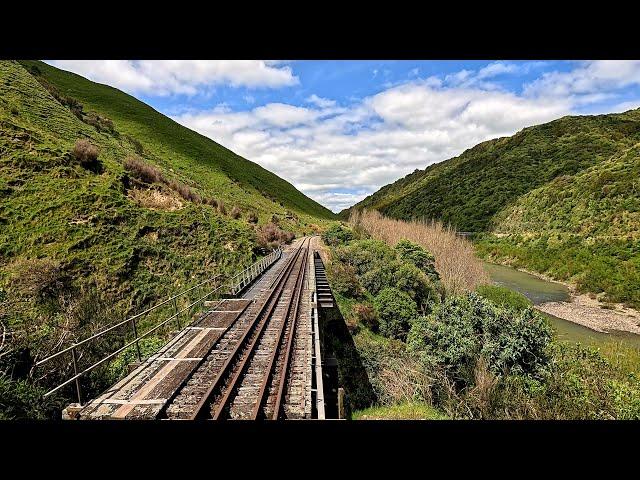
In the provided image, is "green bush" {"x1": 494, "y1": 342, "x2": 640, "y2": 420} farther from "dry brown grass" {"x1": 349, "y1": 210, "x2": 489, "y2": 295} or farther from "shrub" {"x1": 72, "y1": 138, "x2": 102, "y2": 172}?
"shrub" {"x1": 72, "y1": 138, "x2": 102, "y2": 172}

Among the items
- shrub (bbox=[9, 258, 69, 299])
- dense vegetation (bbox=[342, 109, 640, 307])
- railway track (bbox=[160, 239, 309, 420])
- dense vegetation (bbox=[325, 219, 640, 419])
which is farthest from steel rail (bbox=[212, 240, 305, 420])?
dense vegetation (bbox=[342, 109, 640, 307])

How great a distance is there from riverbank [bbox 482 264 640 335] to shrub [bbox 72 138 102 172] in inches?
1358

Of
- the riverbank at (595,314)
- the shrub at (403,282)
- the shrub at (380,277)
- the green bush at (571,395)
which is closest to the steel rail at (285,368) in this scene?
the green bush at (571,395)

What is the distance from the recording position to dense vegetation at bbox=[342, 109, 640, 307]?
3506 cm

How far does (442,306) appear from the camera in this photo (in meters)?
13.2

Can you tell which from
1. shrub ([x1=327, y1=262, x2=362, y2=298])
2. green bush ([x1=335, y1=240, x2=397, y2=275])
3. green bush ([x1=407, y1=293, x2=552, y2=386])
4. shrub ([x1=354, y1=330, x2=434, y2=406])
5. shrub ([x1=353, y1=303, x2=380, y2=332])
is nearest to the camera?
green bush ([x1=407, y1=293, x2=552, y2=386])

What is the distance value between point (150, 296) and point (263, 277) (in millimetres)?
8352

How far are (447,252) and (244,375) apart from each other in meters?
28.5

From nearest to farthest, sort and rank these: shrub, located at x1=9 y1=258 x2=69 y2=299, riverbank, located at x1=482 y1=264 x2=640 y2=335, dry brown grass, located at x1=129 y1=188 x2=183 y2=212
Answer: shrub, located at x1=9 y1=258 x2=69 y2=299 < dry brown grass, located at x1=129 y1=188 x2=183 y2=212 < riverbank, located at x1=482 y1=264 x2=640 y2=335

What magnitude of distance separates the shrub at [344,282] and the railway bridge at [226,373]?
Result: 9.76 metres

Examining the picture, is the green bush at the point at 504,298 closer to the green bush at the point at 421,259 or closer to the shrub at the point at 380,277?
the shrub at the point at 380,277

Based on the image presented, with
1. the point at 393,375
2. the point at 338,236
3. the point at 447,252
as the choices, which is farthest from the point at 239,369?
the point at 338,236

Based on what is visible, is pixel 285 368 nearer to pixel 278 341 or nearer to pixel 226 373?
pixel 226 373
